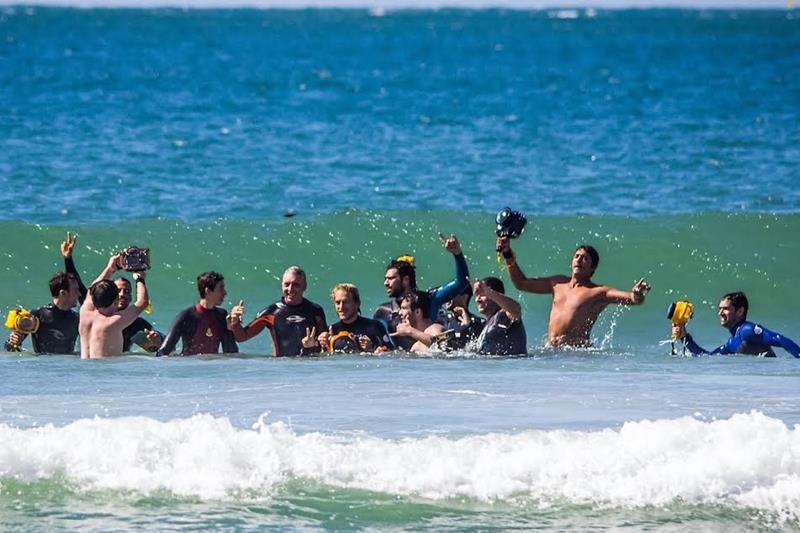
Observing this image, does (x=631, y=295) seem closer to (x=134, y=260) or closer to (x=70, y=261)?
(x=134, y=260)

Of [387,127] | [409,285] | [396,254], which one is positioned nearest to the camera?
[409,285]

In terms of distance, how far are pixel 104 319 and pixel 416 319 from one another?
8.49ft

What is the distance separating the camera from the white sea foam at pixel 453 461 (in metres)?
10.7

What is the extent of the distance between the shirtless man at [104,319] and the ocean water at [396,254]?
188 mm

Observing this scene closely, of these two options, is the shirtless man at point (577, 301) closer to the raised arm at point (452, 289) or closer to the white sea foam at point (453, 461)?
the raised arm at point (452, 289)

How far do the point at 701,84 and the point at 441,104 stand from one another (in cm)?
1158

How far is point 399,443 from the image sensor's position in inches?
447

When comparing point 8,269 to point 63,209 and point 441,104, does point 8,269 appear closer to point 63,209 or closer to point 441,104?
point 63,209

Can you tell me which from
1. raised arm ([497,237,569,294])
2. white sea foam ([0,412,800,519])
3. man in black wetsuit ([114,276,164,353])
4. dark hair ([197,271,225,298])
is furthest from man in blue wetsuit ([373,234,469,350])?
white sea foam ([0,412,800,519])

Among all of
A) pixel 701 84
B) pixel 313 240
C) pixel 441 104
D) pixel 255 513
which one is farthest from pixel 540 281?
pixel 701 84

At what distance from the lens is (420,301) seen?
15.6 meters

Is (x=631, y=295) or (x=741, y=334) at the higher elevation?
(x=631, y=295)

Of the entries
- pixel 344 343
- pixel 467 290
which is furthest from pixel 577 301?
pixel 344 343

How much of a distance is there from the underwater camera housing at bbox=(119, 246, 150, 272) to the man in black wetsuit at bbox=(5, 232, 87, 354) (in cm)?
109
